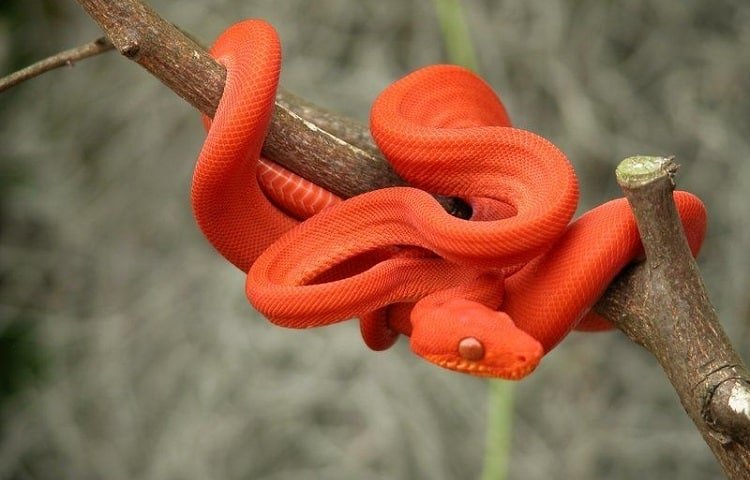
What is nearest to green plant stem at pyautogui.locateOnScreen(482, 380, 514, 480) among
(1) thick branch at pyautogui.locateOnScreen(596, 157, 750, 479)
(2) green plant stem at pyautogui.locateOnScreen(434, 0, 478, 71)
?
(2) green plant stem at pyautogui.locateOnScreen(434, 0, 478, 71)

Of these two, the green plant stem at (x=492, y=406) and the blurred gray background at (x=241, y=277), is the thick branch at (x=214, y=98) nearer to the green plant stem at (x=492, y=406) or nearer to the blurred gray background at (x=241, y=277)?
the green plant stem at (x=492, y=406)

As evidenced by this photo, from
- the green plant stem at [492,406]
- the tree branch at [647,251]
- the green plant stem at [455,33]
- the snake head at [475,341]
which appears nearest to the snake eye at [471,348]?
the snake head at [475,341]

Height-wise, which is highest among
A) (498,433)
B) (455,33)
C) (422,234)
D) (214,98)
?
(214,98)

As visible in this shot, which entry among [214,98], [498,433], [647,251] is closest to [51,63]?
[214,98]

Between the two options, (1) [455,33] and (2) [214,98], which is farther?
(1) [455,33]

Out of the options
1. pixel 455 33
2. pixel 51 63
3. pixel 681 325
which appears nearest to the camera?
pixel 681 325

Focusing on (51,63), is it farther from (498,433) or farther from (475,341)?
(498,433)

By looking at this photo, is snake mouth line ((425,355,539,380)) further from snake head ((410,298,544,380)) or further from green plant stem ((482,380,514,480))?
green plant stem ((482,380,514,480))
